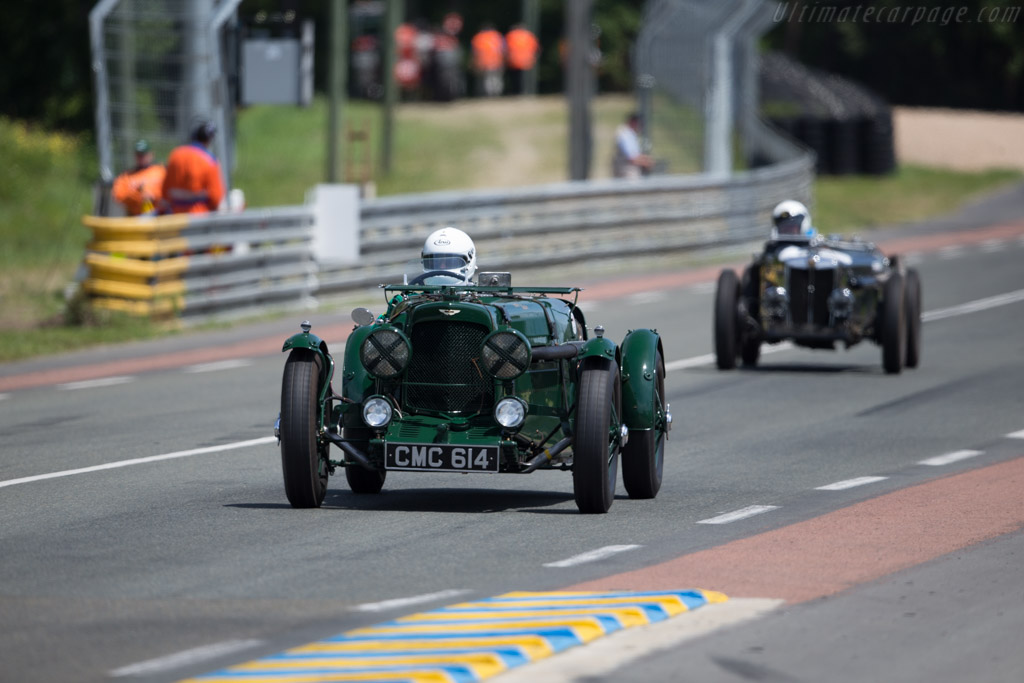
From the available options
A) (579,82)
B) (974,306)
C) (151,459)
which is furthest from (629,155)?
(151,459)

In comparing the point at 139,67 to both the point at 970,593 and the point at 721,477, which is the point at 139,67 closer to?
the point at 721,477

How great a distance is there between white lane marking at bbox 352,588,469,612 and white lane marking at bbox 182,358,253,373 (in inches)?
392

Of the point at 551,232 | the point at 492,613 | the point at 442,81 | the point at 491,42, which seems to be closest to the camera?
the point at 492,613

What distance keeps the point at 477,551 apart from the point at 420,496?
6.14 ft

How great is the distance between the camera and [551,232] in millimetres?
26719

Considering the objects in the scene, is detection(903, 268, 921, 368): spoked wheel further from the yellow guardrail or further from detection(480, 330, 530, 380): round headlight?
detection(480, 330, 530, 380): round headlight

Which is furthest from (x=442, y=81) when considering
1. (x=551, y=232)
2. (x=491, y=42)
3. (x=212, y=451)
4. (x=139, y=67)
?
(x=212, y=451)

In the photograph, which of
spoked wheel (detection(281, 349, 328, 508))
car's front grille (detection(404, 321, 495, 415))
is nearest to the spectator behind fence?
car's front grille (detection(404, 321, 495, 415))

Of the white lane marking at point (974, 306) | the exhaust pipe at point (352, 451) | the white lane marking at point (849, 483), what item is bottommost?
the white lane marking at point (974, 306)

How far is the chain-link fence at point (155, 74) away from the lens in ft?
74.1

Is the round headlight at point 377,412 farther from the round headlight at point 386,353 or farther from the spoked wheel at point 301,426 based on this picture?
the spoked wheel at point 301,426

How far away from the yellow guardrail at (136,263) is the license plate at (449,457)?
10.9 m

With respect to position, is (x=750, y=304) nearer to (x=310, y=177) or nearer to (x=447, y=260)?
(x=447, y=260)

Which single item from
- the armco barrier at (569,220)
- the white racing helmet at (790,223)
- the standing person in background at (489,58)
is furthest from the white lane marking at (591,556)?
the standing person in background at (489,58)
